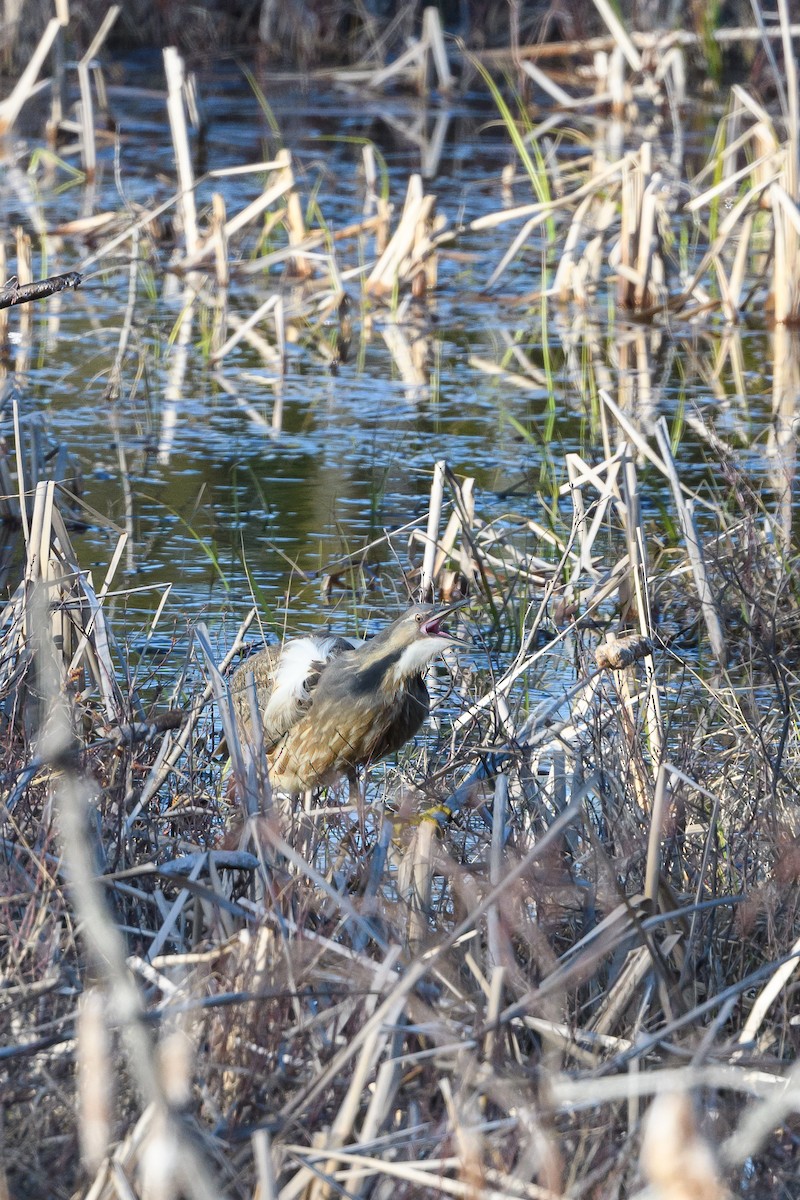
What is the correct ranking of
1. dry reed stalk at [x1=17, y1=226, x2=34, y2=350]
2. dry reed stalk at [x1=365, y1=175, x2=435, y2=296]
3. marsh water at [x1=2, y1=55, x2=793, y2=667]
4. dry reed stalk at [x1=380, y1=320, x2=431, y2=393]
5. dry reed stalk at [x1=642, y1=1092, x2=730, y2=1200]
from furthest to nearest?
1. dry reed stalk at [x1=365, y1=175, x2=435, y2=296]
2. dry reed stalk at [x1=17, y1=226, x2=34, y2=350]
3. dry reed stalk at [x1=380, y1=320, x2=431, y2=393]
4. marsh water at [x1=2, y1=55, x2=793, y2=667]
5. dry reed stalk at [x1=642, y1=1092, x2=730, y2=1200]

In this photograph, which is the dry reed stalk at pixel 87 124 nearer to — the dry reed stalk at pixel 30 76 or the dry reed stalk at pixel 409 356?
the dry reed stalk at pixel 30 76

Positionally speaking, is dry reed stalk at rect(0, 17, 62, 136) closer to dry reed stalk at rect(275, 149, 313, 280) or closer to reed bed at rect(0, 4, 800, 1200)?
dry reed stalk at rect(275, 149, 313, 280)

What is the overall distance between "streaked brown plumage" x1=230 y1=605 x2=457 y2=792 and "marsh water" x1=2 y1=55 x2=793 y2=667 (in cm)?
69

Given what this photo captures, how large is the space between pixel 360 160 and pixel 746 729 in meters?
10.2

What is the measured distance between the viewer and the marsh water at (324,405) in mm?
6570

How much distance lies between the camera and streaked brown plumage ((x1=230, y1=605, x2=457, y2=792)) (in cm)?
405

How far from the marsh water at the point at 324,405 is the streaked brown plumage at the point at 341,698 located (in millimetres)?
688

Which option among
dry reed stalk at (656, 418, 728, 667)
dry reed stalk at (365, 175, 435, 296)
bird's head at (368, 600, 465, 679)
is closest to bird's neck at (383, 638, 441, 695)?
bird's head at (368, 600, 465, 679)

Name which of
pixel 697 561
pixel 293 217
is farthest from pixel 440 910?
pixel 293 217

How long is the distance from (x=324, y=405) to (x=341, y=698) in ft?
14.8

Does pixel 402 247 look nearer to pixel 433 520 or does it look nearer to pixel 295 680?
pixel 433 520

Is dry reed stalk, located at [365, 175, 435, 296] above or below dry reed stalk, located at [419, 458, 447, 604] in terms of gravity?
above

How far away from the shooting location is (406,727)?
4199mm

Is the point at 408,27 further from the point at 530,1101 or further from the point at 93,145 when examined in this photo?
the point at 530,1101
